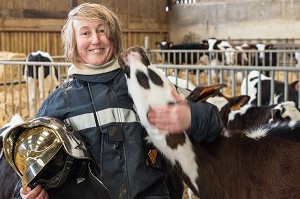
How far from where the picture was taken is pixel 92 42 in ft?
7.07

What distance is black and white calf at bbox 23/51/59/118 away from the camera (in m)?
5.88

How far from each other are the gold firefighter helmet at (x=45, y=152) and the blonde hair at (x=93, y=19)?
1.37 ft

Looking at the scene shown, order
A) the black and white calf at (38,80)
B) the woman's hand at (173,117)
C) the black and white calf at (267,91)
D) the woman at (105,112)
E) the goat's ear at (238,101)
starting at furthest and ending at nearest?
the black and white calf at (267,91) → the black and white calf at (38,80) → the goat's ear at (238,101) → the woman at (105,112) → the woman's hand at (173,117)

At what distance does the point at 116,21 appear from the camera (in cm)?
225

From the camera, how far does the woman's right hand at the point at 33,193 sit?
1978 millimetres

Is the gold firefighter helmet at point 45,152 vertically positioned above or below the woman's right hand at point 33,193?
above

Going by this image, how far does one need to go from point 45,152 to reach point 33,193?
0.21 metres

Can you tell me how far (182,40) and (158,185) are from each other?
65.9 ft

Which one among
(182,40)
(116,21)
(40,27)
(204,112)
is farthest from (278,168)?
(182,40)

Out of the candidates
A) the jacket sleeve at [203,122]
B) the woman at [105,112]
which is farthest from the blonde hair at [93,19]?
the jacket sleeve at [203,122]

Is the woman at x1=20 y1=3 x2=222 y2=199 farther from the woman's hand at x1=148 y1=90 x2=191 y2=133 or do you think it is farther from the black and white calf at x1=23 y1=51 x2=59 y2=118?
the black and white calf at x1=23 y1=51 x2=59 y2=118

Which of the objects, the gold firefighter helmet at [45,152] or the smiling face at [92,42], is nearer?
the gold firefighter helmet at [45,152]

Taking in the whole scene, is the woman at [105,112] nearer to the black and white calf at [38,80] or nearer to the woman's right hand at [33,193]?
the woman's right hand at [33,193]

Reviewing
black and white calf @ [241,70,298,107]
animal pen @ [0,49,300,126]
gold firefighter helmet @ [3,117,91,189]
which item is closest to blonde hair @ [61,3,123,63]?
gold firefighter helmet @ [3,117,91,189]
